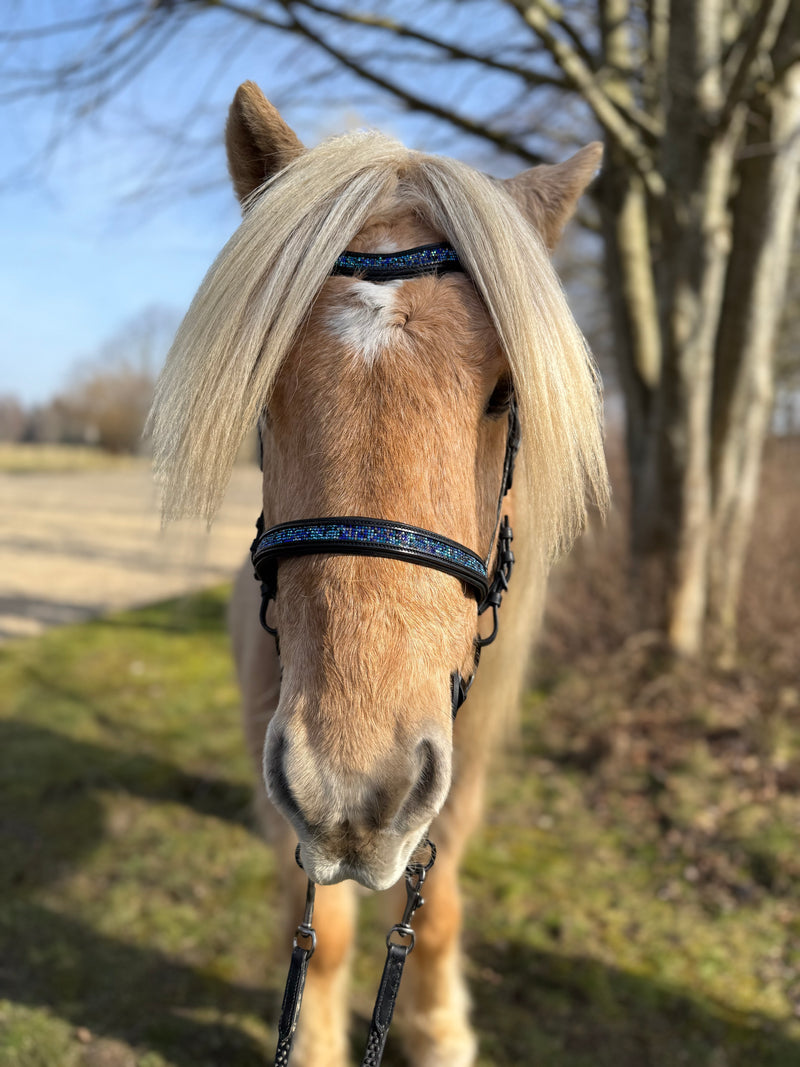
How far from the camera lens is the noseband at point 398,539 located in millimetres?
1264

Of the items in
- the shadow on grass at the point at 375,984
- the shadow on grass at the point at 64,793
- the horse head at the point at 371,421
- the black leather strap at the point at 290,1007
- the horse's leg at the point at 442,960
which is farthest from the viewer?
the shadow on grass at the point at 64,793

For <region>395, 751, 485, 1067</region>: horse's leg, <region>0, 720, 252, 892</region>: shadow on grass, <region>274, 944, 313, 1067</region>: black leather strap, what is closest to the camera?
<region>274, 944, 313, 1067</region>: black leather strap

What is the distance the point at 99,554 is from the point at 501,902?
479 inches

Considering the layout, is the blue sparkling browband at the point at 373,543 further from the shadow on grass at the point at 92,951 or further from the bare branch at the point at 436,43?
the bare branch at the point at 436,43

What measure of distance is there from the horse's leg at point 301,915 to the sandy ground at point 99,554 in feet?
1.74

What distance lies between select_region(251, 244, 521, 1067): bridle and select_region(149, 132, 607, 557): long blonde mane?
0.06 metres

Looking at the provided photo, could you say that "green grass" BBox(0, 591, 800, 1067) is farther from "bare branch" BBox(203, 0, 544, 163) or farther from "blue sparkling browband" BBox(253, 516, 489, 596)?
"bare branch" BBox(203, 0, 544, 163)

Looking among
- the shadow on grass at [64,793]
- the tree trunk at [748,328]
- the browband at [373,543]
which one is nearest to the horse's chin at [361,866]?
the browband at [373,543]

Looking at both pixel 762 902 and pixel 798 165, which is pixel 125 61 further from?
pixel 762 902

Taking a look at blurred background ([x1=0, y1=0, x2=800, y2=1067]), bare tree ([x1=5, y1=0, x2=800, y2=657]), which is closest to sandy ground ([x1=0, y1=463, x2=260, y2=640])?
blurred background ([x1=0, y1=0, x2=800, y2=1067])

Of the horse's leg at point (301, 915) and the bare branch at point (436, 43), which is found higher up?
the bare branch at point (436, 43)

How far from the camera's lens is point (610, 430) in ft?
30.5

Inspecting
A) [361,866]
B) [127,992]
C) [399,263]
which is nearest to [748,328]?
[399,263]

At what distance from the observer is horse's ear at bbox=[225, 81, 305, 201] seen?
1678 millimetres
